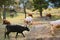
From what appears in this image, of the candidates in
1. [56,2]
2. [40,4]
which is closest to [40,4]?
[40,4]

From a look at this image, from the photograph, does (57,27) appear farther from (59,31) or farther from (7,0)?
(7,0)

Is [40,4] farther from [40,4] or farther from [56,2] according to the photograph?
[56,2]

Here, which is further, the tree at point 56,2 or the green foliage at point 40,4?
the green foliage at point 40,4

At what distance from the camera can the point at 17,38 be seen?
11.4 meters

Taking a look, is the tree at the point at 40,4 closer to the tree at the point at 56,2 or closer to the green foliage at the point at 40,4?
the green foliage at the point at 40,4

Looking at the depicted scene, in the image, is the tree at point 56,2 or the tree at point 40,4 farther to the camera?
the tree at point 40,4

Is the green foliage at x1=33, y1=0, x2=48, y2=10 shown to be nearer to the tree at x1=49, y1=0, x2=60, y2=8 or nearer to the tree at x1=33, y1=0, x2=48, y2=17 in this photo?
the tree at x1=33, y1=0, x2=48, y2=17

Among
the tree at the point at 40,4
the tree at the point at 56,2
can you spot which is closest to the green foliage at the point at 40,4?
the tree at the point at 40,4

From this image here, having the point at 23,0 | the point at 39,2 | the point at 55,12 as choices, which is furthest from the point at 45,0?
the point at 55,12

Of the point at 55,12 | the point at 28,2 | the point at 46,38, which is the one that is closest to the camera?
the point at 46,38

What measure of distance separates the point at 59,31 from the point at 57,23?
79 centimetres

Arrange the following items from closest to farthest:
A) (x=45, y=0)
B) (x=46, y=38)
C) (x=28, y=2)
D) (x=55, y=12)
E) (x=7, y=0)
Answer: (x=46, y=38)
(x=7, y=0)
(x=45, y=0)
(x=28, y=2)
(x=55, y=12)

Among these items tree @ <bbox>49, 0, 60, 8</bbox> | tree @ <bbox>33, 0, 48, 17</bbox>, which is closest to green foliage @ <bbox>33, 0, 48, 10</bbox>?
tree @ <bbox>33, 0, 48, 17</bbox>

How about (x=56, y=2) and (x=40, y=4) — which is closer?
(x=56, y=2)
